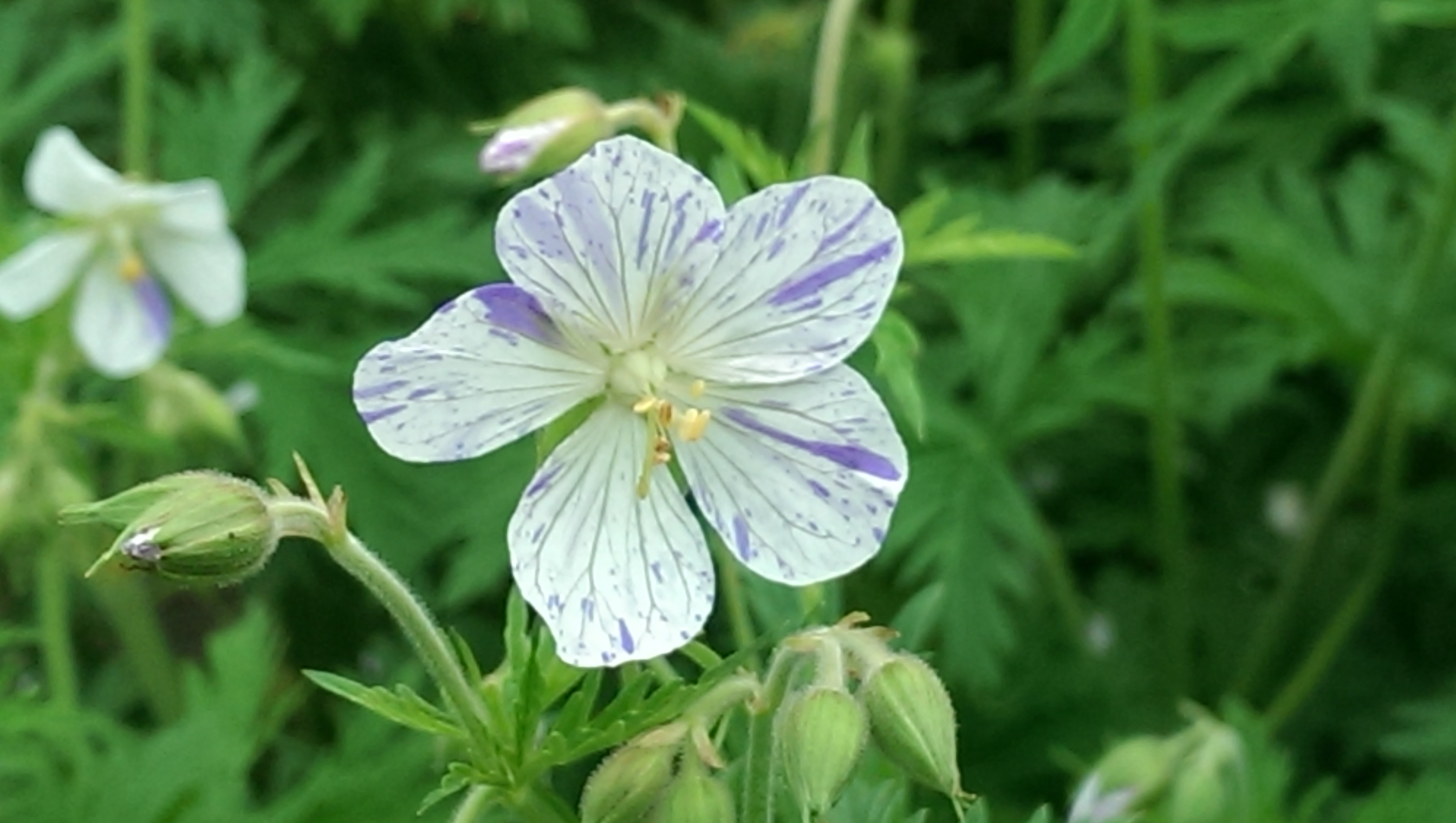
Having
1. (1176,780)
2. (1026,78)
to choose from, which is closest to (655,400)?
(1176,780)

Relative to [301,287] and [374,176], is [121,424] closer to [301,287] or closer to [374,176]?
[374,176]

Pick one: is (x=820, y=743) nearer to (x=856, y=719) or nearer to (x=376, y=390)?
(x=856, y=719)

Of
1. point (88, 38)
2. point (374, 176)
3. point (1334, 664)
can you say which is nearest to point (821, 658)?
point (374, 176)

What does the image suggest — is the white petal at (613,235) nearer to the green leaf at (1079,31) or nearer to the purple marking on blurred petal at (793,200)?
the purple marking on blurred petal at (793,200)

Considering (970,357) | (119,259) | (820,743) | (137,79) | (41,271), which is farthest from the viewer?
(970,357)

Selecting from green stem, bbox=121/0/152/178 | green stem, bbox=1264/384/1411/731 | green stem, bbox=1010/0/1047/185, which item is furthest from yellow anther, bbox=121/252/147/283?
green stem, bbox=1264/384/1411/731

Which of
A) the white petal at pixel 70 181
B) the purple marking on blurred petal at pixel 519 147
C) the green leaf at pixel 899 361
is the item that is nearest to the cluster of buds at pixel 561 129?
the purple marking on blurred petal at pixel 519 147

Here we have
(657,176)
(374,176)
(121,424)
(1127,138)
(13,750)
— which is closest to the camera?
(657,176)
